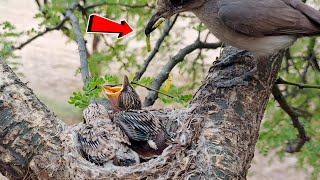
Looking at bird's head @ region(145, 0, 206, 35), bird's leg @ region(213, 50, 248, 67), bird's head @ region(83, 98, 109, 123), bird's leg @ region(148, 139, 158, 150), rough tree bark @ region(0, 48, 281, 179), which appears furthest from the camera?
bird's leg @ region(213, 50, 248, 67)

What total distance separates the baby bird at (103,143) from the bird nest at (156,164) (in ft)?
0.23

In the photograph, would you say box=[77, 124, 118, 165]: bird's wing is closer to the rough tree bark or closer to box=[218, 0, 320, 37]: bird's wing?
the rough tree bark

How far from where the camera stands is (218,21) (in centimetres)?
340

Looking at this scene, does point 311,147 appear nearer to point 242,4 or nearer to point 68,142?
point 242,4

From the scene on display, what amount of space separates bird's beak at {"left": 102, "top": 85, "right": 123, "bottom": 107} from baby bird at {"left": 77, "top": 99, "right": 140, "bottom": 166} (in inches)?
11.0

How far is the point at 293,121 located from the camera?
4.31 m

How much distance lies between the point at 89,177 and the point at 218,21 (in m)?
1.39

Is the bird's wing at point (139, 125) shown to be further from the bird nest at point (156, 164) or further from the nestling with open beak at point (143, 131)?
the bird nest at point (156, 164)

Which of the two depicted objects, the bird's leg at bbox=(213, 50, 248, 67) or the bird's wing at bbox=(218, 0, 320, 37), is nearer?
the bird's wing at bbox=(218, 0, 320, 37)

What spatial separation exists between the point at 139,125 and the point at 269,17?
1.09 meters

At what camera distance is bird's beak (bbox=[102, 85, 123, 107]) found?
11.0 ft
